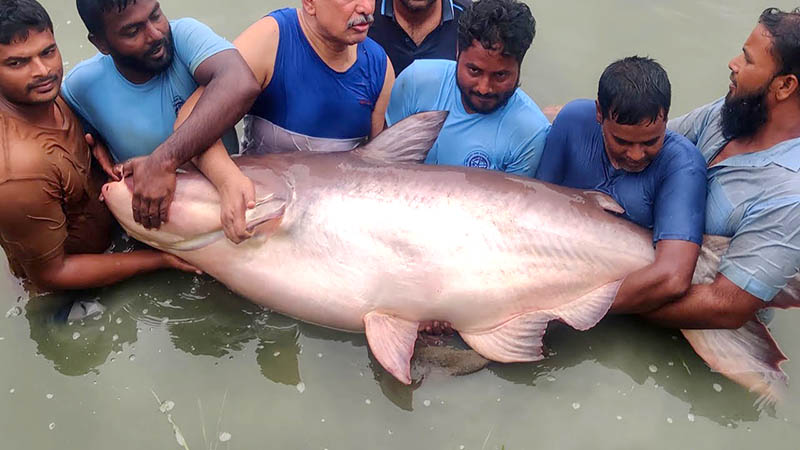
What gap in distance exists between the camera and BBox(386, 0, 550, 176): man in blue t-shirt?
340cm

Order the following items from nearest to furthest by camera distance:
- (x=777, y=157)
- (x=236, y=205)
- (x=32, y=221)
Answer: (x=32, y=221) < (x=236, y=205) < (x=777, y=157)

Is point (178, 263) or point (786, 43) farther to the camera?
point (178, 263)

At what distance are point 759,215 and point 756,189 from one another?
0.13 m

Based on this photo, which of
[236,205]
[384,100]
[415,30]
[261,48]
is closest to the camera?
[236,205]

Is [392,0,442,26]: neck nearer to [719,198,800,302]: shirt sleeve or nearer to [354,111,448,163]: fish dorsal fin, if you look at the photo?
[354,111,448,163]: fish dorsal fin

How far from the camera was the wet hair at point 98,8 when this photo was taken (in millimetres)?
3113

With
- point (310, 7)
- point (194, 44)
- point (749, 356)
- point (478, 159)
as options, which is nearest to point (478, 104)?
point (478, 159)

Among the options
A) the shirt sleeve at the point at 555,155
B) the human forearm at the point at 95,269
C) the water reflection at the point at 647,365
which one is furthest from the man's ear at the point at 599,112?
the human forearm at the point at 95,269

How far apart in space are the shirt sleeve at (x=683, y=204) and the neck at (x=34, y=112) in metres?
2.73

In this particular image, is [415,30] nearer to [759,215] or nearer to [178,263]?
[178,263]

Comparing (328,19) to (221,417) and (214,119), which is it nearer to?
(214,119)

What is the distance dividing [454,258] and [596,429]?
38.4 inches

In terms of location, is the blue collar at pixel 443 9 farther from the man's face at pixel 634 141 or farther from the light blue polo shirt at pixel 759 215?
the light blue polo shirt at pixel 759 215

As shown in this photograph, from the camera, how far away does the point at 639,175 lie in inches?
133
